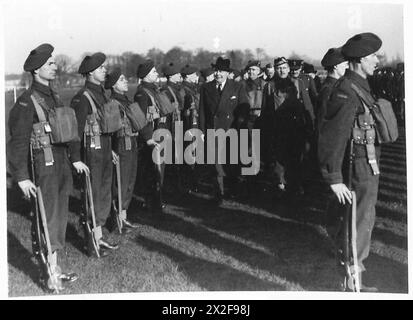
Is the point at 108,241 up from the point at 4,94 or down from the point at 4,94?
down

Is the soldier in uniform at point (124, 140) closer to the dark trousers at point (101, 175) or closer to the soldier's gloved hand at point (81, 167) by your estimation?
the dark trousers at point (101, 175)

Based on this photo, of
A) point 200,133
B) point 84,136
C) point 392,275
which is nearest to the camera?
point 392,275

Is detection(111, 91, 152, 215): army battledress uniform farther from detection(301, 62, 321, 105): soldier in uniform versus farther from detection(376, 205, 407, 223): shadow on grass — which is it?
detection(376, 205, 407, 223): shadow on grass

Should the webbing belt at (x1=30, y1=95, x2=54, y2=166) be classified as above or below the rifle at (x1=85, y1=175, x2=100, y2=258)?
above

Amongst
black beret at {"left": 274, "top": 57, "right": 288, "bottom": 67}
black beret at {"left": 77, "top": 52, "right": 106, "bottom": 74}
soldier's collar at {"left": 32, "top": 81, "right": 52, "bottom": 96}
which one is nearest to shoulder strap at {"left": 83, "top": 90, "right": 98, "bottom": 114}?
black beret at {"left": 77, "top": 52, "right": 106, "bottom": 74}

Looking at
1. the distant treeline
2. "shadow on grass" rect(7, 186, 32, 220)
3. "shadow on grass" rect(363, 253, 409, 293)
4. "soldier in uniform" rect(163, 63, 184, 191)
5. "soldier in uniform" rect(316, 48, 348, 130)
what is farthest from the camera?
"soldier in uniform" rect(163, 63, 184, 191)

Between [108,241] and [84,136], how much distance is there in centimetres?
126

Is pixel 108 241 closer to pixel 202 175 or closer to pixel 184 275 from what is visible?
pixel 184 275

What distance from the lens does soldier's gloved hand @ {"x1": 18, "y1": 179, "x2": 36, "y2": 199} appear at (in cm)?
443

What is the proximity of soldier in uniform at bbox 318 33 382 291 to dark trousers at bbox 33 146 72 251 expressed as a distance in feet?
7.38

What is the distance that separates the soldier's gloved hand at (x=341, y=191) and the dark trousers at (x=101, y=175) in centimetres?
245

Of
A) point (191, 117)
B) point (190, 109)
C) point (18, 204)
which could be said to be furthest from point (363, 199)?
point (18, 204)
